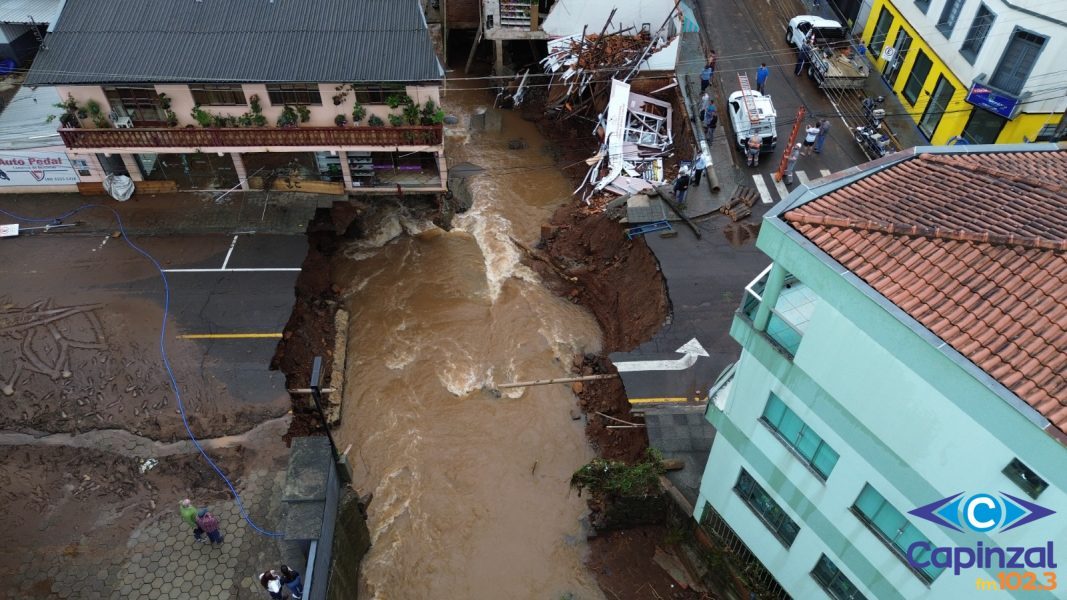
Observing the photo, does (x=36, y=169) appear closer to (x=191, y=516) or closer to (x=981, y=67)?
(x=191, y=516)

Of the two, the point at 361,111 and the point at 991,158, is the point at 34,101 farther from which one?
the point at 991,158

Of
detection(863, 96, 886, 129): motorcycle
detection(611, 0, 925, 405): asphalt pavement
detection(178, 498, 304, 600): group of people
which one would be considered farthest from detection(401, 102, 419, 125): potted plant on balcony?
detection(863, 96, 886, 129): motorcycle

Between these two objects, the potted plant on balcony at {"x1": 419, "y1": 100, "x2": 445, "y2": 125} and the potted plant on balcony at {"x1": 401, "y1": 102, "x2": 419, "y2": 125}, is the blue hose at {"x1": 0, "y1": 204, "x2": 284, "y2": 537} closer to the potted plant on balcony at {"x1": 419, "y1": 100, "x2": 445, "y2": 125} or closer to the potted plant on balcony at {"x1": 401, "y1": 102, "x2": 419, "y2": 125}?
the potted plant on balcony at {"x1": 401, "y1": 102, "x2": 419, "y2": 125}

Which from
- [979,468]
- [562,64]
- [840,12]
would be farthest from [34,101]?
[840,12]

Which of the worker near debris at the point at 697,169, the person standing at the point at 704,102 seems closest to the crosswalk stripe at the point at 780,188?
the worker near debris at the point at 697,169

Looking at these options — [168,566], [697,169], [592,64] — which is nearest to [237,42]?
[592,64]

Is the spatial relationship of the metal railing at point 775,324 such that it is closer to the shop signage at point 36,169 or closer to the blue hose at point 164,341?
the blue hose at point 164,341
